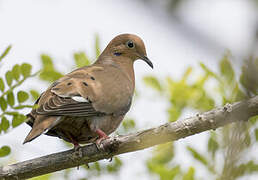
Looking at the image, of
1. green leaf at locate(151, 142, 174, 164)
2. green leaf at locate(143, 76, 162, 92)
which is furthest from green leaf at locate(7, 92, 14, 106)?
green leaf at locate(143, 76, 162, 92)

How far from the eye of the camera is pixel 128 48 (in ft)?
18.0

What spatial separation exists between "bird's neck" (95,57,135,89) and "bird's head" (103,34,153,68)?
9cm

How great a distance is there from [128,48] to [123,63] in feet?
0.94

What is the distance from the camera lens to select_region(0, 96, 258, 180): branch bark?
9.29ft

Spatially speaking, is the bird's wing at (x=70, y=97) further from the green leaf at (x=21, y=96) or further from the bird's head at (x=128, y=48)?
the bird's head at (x=128, y=48)

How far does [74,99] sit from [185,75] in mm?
1604

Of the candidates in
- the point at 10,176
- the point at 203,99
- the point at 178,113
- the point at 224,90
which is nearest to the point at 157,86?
the point at 178,113

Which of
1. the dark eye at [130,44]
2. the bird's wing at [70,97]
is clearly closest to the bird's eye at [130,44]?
the dark eye at [130,44]

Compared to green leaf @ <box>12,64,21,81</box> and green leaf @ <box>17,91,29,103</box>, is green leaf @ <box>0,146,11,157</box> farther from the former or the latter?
green leaf @ <box>12,64,21,81</box>

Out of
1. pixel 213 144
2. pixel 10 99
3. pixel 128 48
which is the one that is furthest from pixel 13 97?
pixel 128 48

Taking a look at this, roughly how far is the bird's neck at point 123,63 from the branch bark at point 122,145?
180cm

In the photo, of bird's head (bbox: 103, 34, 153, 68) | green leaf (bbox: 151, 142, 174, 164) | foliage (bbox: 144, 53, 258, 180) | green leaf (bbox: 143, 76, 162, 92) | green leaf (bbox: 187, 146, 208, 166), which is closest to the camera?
foliage (bbox: 144, 53, 258, 180)

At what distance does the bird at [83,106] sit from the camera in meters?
3.52

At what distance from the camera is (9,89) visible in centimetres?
281
